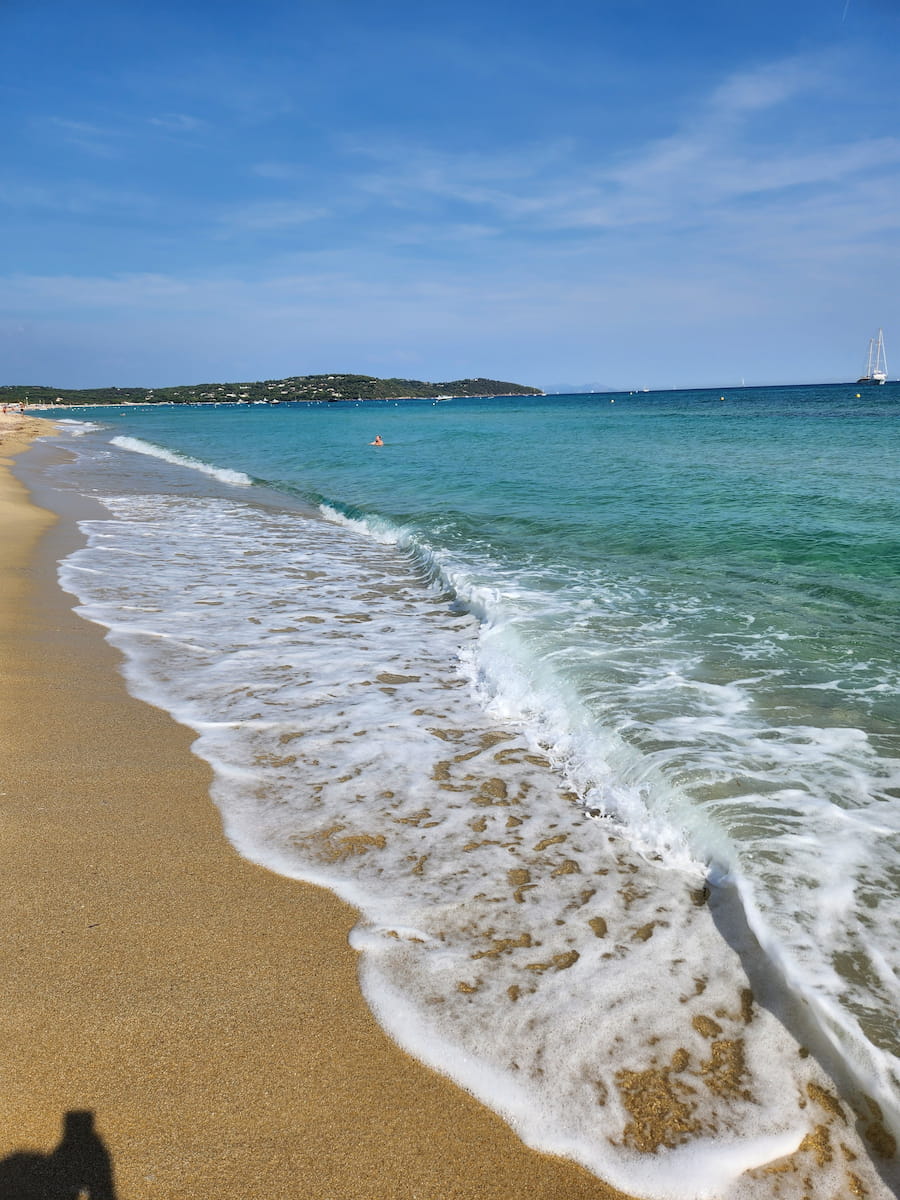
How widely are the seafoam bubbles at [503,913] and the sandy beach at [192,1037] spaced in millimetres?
161

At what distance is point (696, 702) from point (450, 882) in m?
2.88

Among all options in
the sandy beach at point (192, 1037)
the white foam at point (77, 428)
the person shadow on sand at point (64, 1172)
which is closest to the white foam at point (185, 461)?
the white foam at point (77, 428)

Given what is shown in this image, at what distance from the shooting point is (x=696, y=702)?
5594 millimetres

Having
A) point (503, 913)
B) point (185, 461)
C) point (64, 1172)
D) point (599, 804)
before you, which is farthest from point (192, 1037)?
point (185, 461)

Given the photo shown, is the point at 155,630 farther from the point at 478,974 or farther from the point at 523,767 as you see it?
the point at 478,974

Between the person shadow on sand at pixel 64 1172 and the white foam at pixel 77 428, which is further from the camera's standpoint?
the white foam at pixel 77 428

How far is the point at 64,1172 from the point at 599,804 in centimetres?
310

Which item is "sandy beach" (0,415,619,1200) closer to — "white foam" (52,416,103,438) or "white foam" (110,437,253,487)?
"white foam" (110,437,253,487)

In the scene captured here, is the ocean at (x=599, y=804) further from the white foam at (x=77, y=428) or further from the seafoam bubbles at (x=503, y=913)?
the white foam at (x=77, y=428)

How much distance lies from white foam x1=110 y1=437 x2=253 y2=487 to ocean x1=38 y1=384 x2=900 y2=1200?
13618 mm

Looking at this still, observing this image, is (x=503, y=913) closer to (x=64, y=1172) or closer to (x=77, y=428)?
(x=64, y=1172)

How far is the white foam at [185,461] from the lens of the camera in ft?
81.5

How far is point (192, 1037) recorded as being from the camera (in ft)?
8.23

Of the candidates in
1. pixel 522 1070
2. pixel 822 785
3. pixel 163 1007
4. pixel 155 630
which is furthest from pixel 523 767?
pixel 155 630
